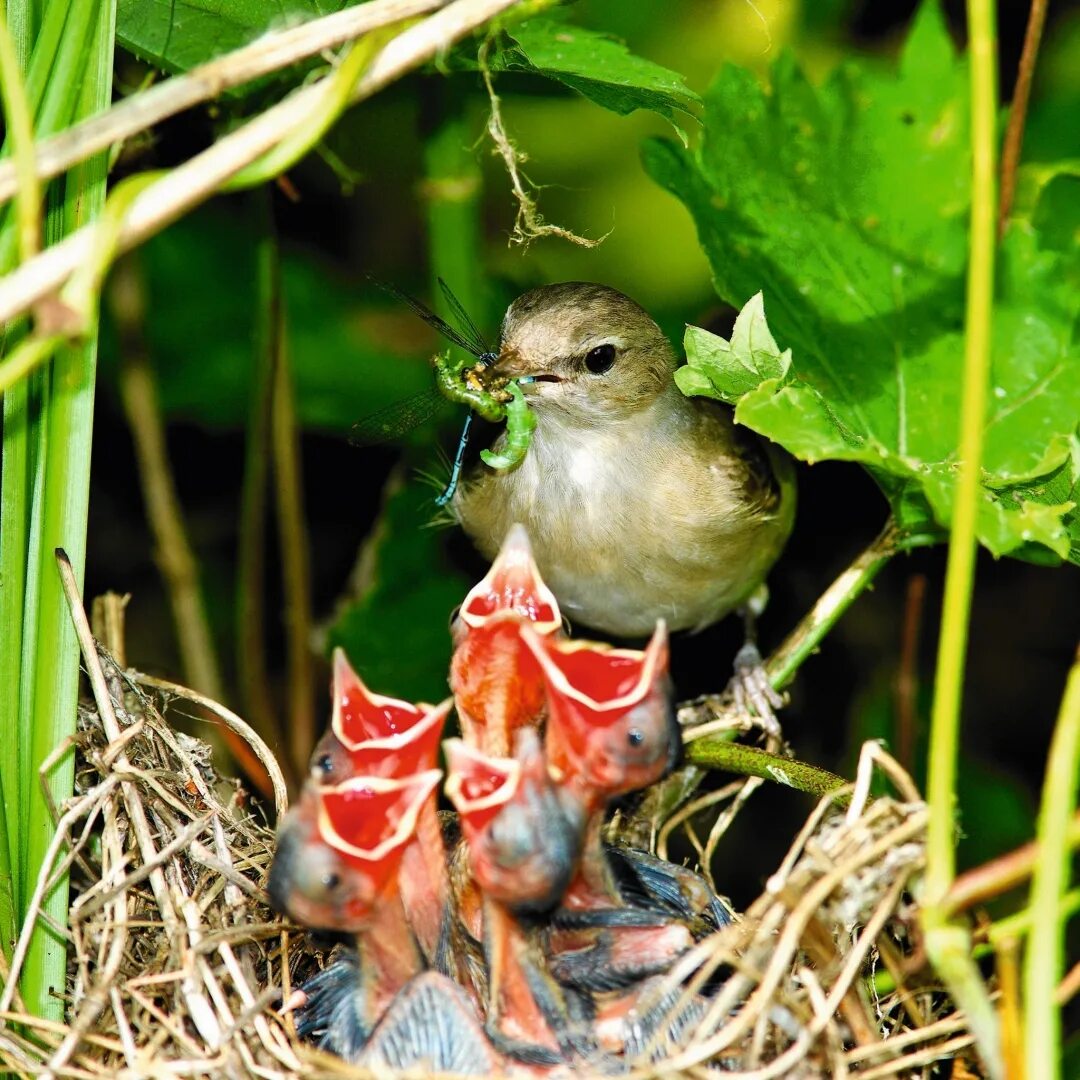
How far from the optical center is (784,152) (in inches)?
90.9

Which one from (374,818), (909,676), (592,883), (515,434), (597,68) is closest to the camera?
(374,818)

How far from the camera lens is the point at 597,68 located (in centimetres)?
222

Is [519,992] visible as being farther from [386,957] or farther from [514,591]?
[514,591]

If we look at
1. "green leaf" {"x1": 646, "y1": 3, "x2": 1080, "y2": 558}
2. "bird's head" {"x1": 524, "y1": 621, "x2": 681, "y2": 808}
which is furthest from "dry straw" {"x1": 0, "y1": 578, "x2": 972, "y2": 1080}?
"green leaf" {"x1": 646, "y1": 3, "x2": 1080, "y2": 558}

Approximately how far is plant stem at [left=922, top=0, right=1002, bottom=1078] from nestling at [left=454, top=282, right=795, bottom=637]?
1.28 m

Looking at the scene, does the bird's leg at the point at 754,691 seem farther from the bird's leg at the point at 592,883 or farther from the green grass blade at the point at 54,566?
the green grass blade at the point at 54,566

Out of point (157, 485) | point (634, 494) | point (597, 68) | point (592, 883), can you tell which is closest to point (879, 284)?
point (597, 68)

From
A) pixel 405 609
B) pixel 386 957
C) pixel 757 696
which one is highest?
pixel 386 957

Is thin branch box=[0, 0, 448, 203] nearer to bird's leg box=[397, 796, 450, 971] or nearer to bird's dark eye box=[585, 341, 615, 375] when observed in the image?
bird's leg box=[397, 796, 450, 971]

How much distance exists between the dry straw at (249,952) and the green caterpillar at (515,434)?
839 mm

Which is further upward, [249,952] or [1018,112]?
[1018,112]

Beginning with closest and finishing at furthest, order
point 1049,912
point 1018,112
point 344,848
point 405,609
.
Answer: point 1049,912 → point 344,848 → point 1018,112 → point 405,609

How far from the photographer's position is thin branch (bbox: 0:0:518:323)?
1.55 m

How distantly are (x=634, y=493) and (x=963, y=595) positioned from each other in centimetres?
142
